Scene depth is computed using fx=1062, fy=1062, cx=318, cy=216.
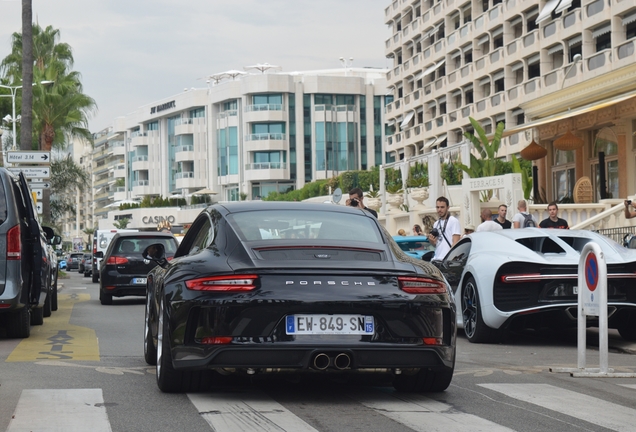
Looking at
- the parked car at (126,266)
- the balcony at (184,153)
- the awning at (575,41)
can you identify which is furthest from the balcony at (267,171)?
the parked car at (126,266)

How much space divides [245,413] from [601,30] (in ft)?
141

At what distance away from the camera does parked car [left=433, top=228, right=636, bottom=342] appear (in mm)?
10898

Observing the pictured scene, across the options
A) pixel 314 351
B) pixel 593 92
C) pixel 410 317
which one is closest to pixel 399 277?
pixel 410 317

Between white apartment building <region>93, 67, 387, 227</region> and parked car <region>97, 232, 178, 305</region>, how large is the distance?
8052cm

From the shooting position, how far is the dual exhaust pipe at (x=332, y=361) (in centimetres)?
662

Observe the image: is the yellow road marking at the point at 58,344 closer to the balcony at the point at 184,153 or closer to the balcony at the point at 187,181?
the balcony at the point at 187,181

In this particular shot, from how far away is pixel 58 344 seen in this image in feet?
37.2

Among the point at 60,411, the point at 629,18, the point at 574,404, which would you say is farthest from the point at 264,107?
the point at 60,411

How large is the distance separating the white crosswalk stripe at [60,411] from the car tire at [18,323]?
185 inches

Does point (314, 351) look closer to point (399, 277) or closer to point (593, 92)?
point (399, 277)

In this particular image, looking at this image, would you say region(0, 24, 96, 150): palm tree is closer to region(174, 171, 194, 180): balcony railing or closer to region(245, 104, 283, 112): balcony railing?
region(245, 104, 283, 112): balcony railing

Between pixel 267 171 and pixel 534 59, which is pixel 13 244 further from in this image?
pixel 267 171

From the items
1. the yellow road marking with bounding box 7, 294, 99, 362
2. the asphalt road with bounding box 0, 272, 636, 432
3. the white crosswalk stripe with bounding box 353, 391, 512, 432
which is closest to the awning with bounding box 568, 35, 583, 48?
the yellow road marking with bounding box 7, 294, 99, 362

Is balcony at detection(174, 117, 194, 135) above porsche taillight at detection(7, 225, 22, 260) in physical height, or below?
above
